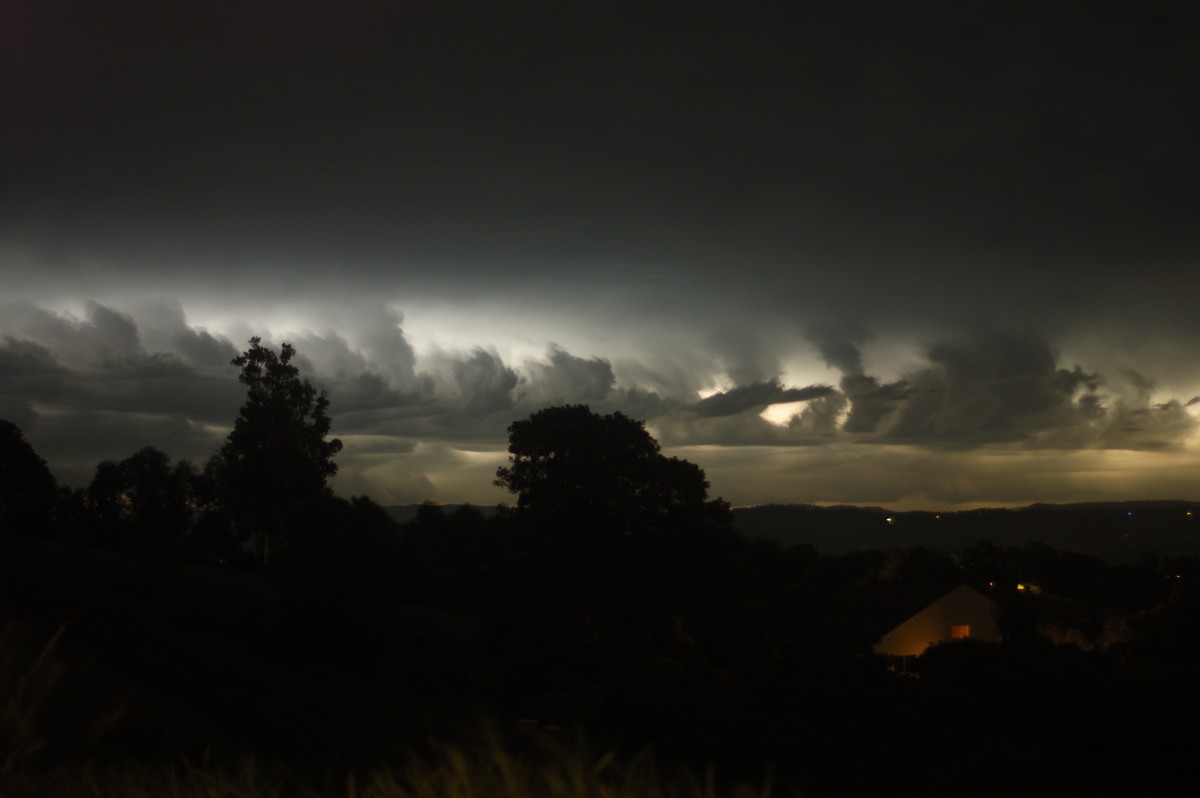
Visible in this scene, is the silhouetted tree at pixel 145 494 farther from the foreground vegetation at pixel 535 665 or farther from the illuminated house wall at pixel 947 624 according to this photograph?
the illuminated house wall at pixel 947 624

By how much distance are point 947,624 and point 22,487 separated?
5592 cm

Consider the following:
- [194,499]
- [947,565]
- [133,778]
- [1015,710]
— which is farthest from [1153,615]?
[194,499]

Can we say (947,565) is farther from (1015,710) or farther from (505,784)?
(505,784)

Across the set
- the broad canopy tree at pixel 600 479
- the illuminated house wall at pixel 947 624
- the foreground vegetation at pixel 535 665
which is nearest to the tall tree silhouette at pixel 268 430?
the foreground vegetation at pixel 535 665

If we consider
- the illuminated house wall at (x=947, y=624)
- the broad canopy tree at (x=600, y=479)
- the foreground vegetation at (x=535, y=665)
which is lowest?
the illuminated house wall at (x=947, y=624)

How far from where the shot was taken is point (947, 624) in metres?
37.8

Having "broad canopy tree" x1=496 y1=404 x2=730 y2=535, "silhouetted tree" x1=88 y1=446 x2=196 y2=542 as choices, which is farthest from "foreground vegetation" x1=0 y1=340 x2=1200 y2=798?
"silhouetted tree" x1=88 y1=446 x2=196 y2=542

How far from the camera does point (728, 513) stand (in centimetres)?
3722

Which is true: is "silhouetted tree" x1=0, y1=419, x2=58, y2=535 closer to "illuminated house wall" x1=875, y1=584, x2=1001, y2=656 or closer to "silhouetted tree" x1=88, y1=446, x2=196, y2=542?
"silhouetted tree" x1=88, y1=446, x2=196, y2=542

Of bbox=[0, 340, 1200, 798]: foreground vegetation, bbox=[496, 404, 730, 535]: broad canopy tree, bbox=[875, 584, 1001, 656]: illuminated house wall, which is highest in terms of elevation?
bbox=[496, 404, 730, 535]: broad canopy tree

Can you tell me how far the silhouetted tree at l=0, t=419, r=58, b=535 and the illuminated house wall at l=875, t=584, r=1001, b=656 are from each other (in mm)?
47289

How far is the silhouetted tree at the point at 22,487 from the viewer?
173 ft

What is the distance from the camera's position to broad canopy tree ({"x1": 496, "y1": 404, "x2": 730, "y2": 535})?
119 feet

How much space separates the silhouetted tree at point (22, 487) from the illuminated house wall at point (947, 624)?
47289 millimetres
